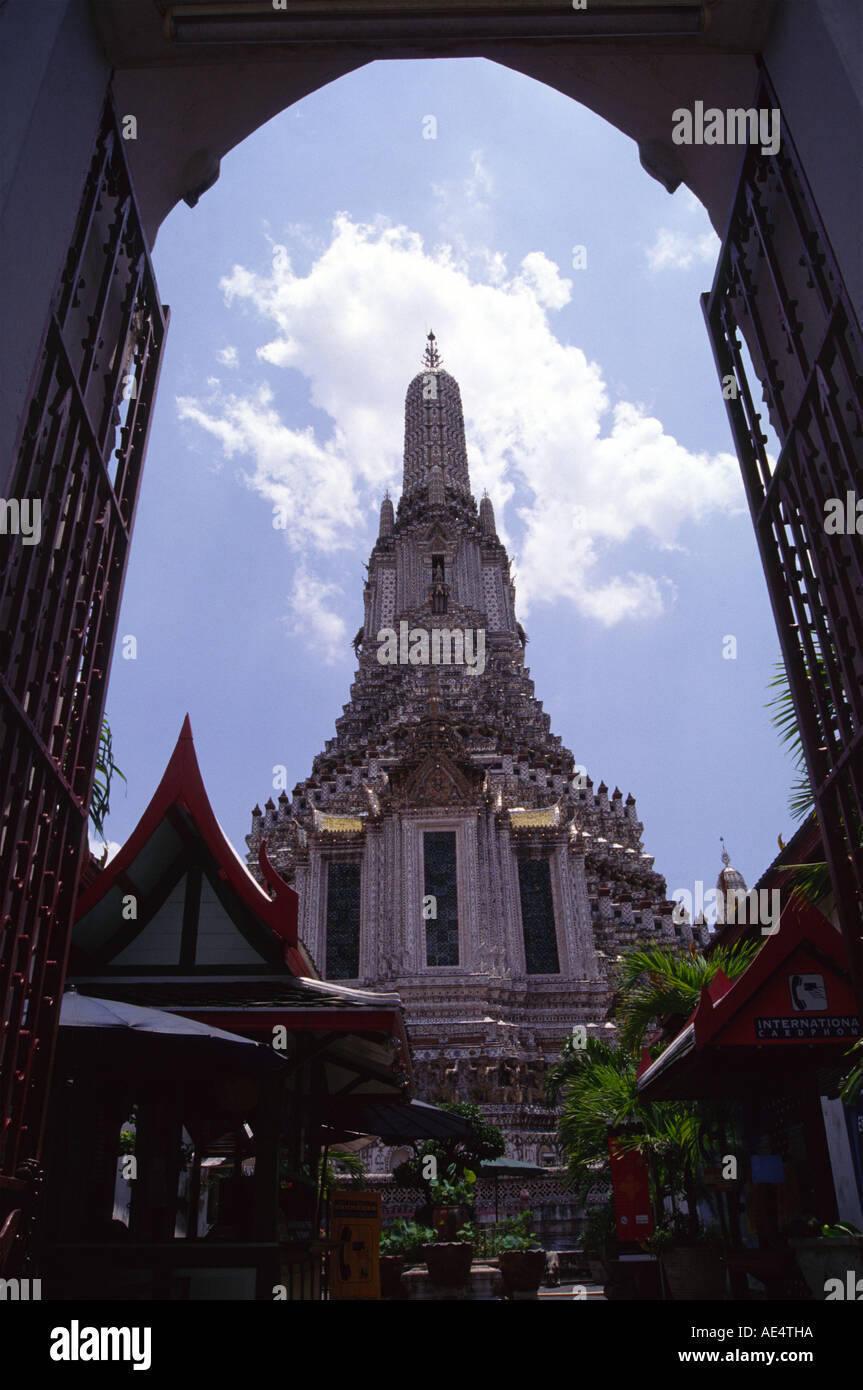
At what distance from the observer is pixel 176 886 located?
34.0 feet

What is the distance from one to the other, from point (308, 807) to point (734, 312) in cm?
3345

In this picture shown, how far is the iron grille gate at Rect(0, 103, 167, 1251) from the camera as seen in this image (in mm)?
4805

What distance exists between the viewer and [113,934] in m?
10.1

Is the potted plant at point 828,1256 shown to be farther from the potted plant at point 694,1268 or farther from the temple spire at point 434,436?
the temple spire at point 434,436

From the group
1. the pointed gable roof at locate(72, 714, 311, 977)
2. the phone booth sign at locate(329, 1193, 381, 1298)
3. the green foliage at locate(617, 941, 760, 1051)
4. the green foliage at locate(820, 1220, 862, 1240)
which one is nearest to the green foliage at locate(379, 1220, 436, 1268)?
the phone booth sign at locate(329, 1193, 381, 1298)

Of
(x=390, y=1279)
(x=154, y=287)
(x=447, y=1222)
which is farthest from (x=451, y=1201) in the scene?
(x=154, y=287)

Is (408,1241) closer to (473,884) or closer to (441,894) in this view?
(473,884)

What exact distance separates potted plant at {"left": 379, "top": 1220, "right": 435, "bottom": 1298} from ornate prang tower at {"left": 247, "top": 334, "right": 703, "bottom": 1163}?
1056 centimetres

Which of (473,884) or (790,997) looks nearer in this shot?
(790,997)

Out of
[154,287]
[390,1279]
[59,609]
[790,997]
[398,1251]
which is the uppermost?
[154,287]

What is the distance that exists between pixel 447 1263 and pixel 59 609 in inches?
495
